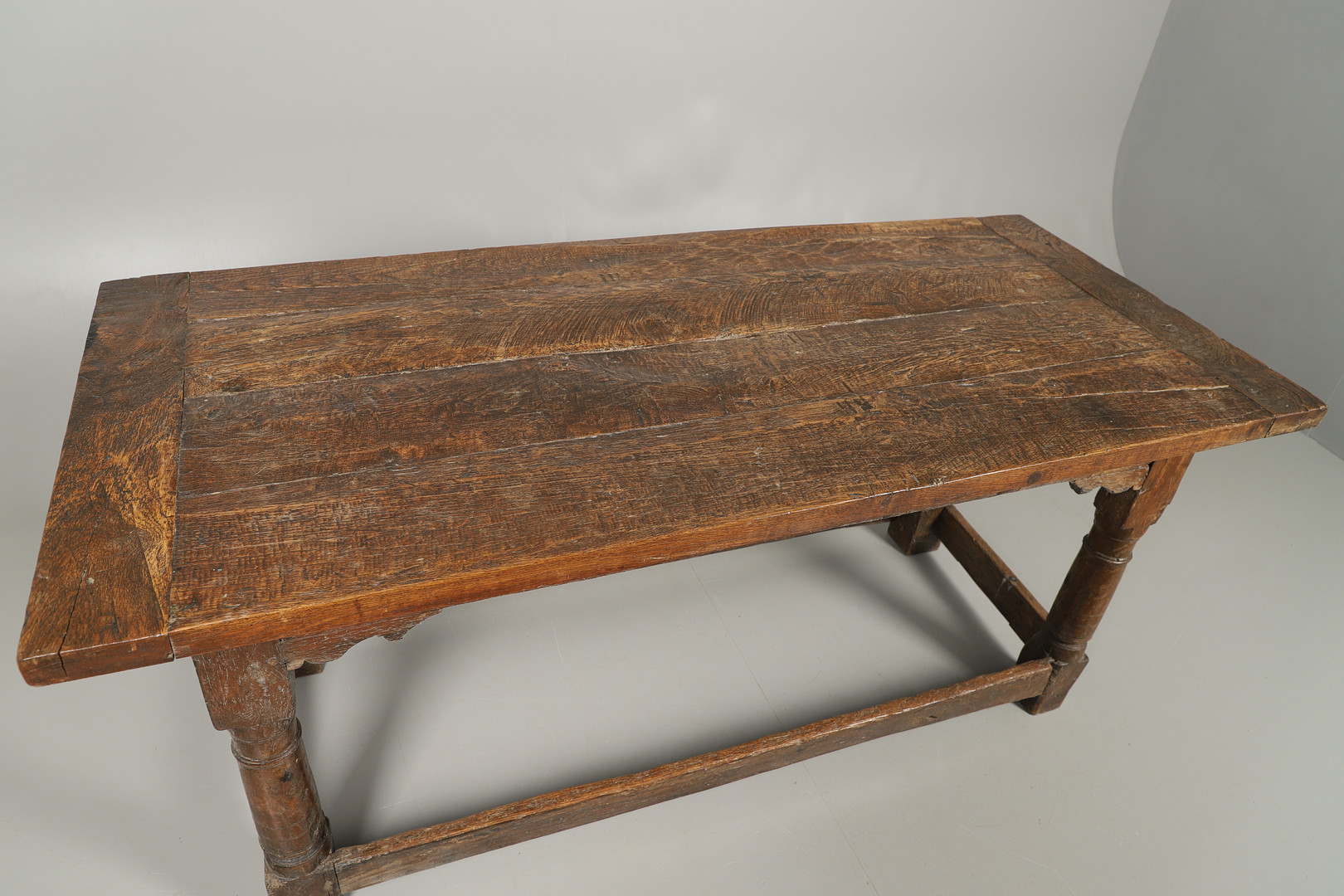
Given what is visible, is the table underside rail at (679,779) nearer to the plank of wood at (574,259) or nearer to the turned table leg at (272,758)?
the turned table leg at (272,758)

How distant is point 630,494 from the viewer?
1.37 meters

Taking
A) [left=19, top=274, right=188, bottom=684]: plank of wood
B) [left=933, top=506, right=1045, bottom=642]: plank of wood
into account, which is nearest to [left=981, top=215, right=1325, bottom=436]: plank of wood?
[left=933, top=506, right=1045, bottom=642]: plank of wood

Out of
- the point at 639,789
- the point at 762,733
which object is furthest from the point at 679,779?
the point at 762,733

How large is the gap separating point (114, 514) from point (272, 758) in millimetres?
432

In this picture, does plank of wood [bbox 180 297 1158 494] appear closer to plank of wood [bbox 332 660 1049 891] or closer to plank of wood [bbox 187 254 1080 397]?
plank of wood [bbox 187 254 1080 397]

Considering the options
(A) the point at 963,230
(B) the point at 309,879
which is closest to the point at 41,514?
(B) the point at 309,879

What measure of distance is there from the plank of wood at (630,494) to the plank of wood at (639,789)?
57cm

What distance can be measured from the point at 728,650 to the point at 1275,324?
2662 mm

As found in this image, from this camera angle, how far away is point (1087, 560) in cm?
198

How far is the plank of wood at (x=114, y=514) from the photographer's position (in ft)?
3.55

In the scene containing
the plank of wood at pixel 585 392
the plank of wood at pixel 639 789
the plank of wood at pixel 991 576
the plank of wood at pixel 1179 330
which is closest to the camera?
the plank of wood at pixel 585 392

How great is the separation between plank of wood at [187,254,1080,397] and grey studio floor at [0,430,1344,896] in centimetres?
83

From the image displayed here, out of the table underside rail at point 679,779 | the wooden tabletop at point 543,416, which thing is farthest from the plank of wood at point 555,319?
A: the table underside rail at point 679,779

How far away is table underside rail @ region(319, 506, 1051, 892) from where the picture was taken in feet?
5.28
